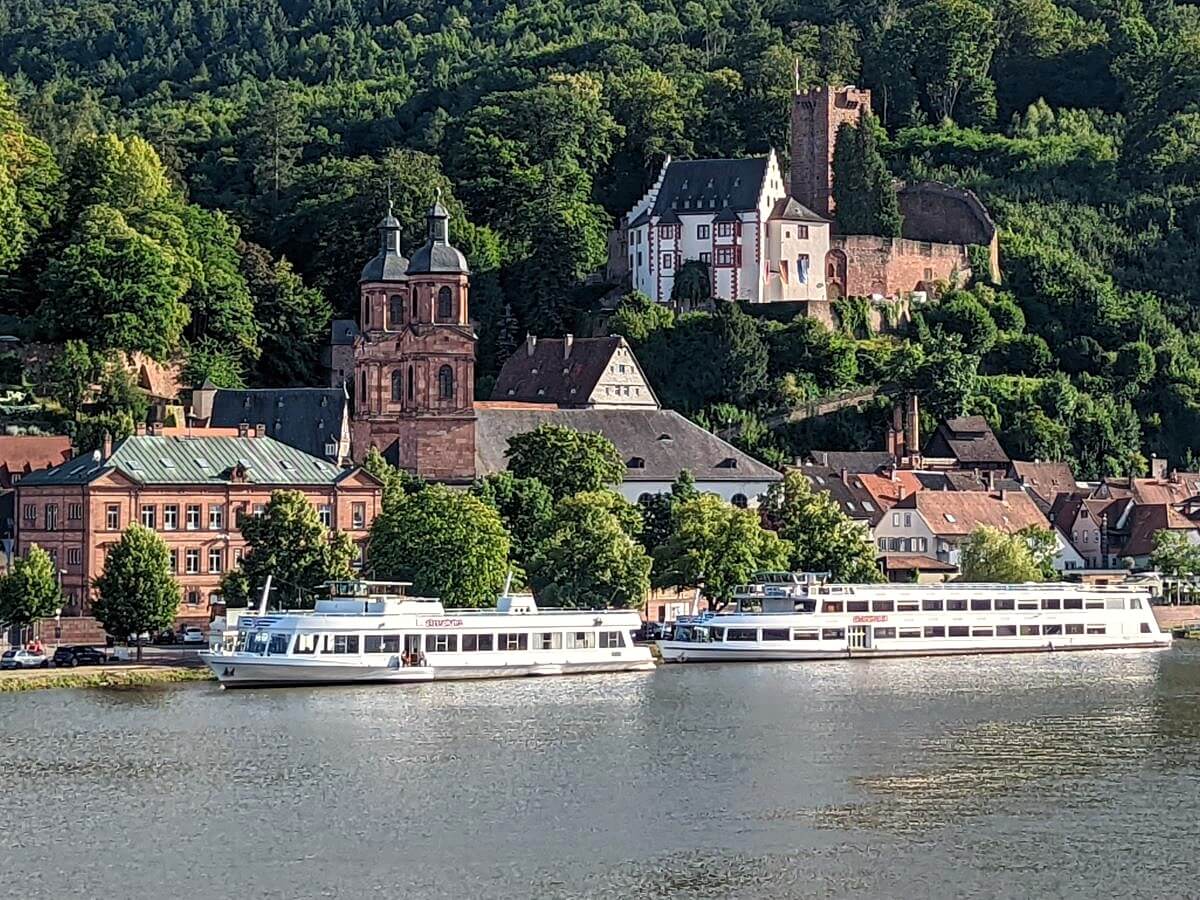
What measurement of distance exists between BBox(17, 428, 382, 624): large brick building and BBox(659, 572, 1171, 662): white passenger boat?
1276 centimetres

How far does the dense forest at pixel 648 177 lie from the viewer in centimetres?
11156

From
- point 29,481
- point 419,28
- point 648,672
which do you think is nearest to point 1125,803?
point 648,672

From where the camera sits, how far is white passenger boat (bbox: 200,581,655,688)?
240 feet

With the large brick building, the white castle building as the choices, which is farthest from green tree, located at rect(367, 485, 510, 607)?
the white castle building

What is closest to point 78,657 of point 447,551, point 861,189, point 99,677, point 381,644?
point 99,677

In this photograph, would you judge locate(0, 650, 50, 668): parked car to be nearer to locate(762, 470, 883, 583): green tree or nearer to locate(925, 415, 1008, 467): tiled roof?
locate(762, 470, 883, 583): green tree

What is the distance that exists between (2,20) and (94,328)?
93.2 m

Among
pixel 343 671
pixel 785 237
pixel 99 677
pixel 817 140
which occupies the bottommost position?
pixel 99 677

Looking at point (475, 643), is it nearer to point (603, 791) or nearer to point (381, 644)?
point (381, 644)

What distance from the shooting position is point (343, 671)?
73750 millimetres

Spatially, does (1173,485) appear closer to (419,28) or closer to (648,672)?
(648,672)

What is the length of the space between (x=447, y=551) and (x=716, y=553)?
1048cm

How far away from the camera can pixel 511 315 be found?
121312mm

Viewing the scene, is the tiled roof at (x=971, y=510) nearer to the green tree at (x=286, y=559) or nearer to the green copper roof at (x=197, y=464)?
the green copper roof at (x=197, y=464)
